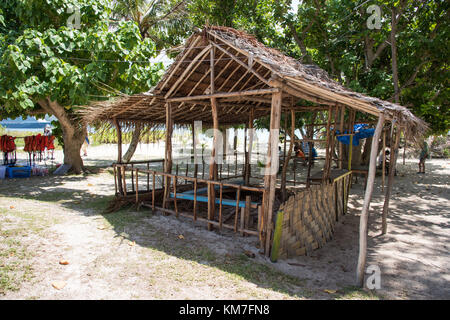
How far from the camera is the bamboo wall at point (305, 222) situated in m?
4.37

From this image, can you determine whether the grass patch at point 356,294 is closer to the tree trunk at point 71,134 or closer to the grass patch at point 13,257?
the grass patch at point 13,257

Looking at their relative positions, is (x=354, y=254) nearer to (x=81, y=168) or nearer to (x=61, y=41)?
(x=61, y=41)

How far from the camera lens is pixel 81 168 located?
12.0m

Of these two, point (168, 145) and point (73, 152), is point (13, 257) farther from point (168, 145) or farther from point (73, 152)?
point (73, 152)

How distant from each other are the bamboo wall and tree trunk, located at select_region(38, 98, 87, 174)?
29.1 ft

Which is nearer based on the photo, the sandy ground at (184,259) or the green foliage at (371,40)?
the sandy ground at (184,259)

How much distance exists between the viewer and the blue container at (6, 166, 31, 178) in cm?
1046

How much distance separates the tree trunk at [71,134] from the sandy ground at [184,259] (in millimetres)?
4500

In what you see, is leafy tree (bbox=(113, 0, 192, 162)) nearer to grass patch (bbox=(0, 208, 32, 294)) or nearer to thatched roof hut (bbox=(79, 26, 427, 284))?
thatched roof hut (bbox=(79, 26, 427, 284))

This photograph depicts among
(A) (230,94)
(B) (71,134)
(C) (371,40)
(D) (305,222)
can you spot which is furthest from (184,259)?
(C) (371,40)

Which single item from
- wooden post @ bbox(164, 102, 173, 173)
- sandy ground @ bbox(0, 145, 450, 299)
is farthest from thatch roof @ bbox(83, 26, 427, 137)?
sandy ground @ bbox(0, 145, 450, 299)

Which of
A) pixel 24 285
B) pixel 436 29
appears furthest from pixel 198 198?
pixel 436 29

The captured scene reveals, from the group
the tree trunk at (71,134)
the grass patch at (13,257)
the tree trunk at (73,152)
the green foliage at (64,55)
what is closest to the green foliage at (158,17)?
the green foliage at (64,55)

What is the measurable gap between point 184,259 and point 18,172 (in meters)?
9.40
